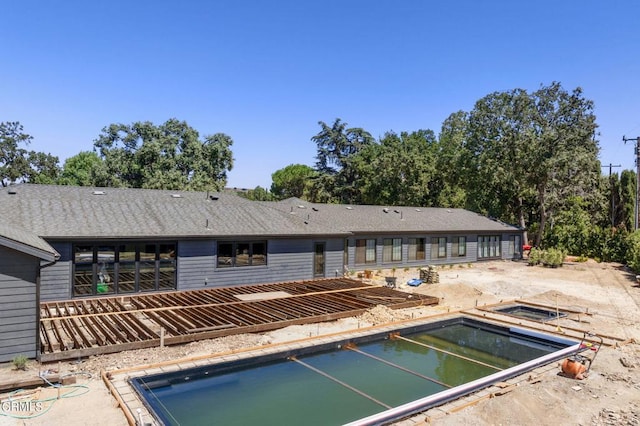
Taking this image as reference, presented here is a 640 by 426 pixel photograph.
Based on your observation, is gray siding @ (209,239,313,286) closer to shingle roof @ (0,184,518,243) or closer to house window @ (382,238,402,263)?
shingle roof @ (0,184,518,243)

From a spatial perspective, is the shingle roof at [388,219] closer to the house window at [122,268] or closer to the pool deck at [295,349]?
the house window at [122,268]

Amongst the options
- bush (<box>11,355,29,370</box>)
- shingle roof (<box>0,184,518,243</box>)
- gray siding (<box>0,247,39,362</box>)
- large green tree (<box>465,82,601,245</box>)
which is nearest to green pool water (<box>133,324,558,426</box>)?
bush (<box>11,355,29,370</box>)

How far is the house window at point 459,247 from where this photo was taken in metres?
28.1

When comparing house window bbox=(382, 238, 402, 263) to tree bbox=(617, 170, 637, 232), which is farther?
tree bbox=(617, 170, 637, 232)

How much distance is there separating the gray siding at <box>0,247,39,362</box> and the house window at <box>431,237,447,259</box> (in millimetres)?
22426

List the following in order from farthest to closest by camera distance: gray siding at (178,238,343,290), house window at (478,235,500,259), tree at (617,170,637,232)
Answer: tree at (617,170,637,232) < house window at (478,235,500,259) < gray siding at (178,238,343,290)

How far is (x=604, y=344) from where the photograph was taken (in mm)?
11094

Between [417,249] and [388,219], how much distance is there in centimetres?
256

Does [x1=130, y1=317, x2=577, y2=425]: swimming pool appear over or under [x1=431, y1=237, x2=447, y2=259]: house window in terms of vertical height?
under

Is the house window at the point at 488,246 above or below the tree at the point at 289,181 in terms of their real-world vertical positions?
below

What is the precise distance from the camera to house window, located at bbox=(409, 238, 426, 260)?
26.2m

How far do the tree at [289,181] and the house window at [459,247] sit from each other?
41.7 m

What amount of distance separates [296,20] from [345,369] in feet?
61.4

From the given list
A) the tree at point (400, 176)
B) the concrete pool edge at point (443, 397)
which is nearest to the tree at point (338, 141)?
the tree at point (400, 176)
